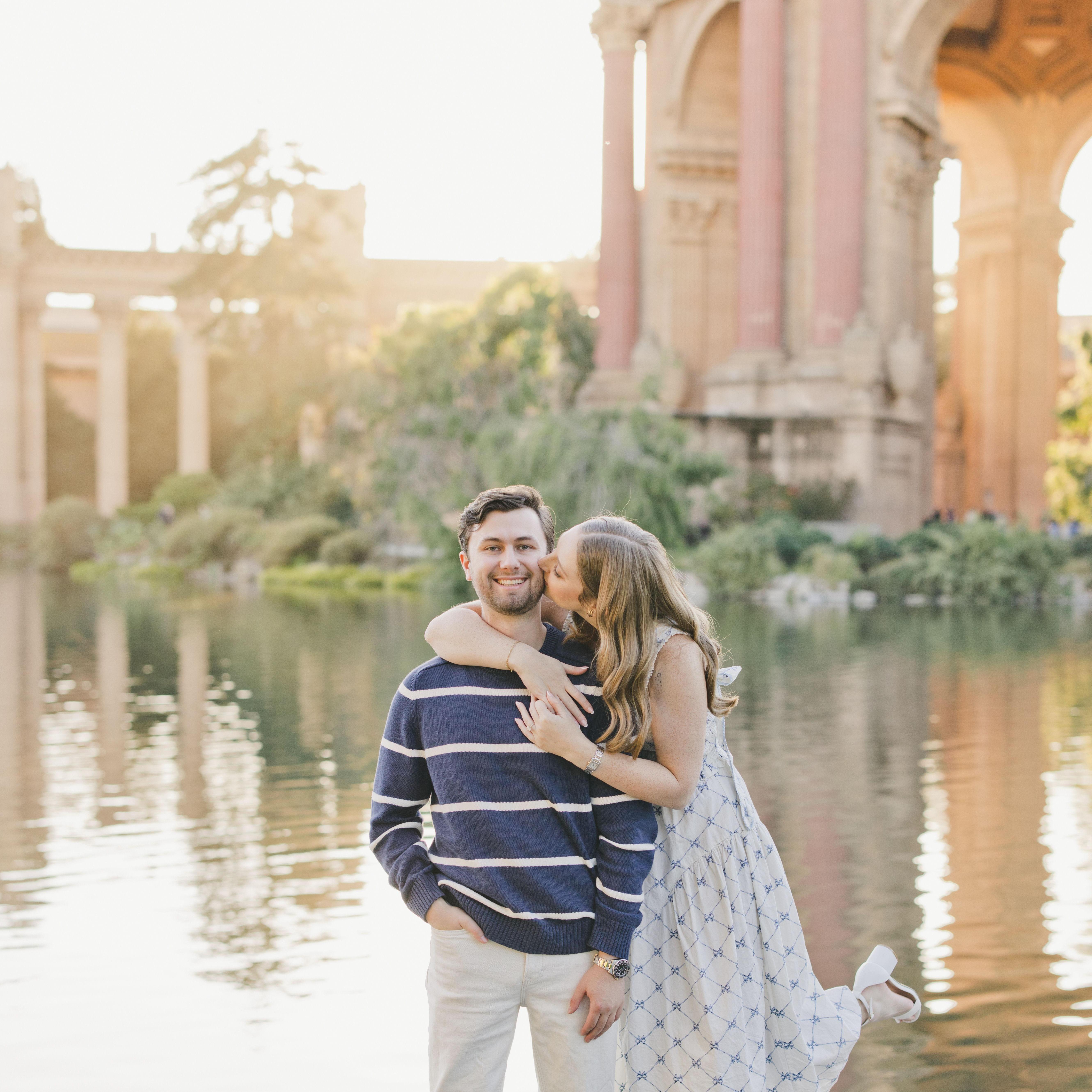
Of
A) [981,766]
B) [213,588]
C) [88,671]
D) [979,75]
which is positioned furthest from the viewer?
[979,75]

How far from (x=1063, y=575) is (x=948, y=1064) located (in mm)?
20965

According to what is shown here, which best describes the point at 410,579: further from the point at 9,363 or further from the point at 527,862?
the point at 9,363

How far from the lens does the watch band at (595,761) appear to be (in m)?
2.85

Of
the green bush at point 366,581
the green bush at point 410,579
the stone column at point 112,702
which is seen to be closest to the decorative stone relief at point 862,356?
the green bush at point 410,579

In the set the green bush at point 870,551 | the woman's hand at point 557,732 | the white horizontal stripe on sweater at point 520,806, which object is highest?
the woman's hand at point 557,732

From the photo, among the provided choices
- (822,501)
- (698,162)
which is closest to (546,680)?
(822,501)

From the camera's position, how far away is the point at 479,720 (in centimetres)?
292

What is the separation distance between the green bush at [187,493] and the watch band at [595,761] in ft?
131

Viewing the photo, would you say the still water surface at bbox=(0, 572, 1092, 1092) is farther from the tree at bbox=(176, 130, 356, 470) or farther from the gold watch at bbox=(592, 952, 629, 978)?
the tree at bbox=(176, 130, 356, 470)

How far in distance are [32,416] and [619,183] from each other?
27.4 m

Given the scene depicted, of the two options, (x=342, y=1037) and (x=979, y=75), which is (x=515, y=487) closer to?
(x=342, y=1037)

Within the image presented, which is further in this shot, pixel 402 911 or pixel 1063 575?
pixel 1063 575

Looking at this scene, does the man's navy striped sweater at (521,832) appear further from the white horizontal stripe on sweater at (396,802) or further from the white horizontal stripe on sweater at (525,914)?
the white horizontal stripe on sweater at (396,802)

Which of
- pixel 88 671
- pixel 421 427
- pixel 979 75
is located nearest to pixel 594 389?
pixel 421 427
